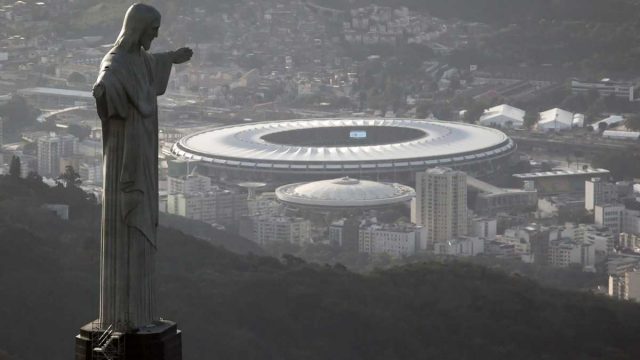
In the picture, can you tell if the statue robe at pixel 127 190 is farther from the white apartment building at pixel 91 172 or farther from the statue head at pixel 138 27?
the white apartment building at pixel 91 172

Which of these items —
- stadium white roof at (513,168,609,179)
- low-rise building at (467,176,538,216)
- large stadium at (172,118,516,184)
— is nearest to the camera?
low-rise building at (467,176,538,216)

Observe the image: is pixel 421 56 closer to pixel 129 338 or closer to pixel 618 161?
pixel 618 161

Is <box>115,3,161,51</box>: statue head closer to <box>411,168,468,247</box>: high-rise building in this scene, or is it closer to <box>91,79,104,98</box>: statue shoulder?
<box>91,79,104,98</box>: statue shoulder

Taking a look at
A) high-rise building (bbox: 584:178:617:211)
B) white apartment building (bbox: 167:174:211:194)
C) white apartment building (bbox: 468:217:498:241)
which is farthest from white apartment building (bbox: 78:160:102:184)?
high-rise building (bbox: 584:178:617:211)

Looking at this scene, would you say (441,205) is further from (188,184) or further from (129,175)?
(129,175)

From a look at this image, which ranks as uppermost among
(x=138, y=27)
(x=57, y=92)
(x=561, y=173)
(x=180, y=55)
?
(x=138, y=27)

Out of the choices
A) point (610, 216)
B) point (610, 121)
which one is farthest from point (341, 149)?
point (610, 121)
